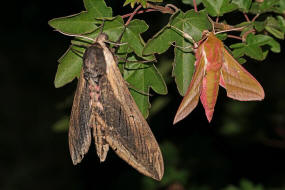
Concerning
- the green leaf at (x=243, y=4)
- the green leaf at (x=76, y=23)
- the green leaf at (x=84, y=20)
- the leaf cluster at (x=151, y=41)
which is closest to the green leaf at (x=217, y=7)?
the leaf cluster at (x=151, y=41)


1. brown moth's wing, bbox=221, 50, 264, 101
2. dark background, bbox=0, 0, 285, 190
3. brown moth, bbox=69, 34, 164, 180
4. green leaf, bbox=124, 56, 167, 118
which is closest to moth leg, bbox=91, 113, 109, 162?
brown moth, bbox=69, 34, 164, 180

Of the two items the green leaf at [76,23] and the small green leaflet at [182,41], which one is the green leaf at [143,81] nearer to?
the small green leaflet at [182,41]

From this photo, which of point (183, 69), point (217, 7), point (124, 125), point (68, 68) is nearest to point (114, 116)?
point (124, 125)

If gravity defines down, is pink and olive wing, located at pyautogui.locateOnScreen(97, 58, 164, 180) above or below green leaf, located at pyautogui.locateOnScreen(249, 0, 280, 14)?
below

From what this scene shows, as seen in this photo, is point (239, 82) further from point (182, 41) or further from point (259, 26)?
point (182, 41)

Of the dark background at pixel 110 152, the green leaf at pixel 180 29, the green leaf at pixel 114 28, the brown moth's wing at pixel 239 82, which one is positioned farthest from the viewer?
the dark background at pixel 110 152

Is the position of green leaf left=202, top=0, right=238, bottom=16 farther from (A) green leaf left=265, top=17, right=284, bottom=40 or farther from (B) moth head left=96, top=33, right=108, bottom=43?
(B) moth head left=96, top=33, right=108, bottom=43
